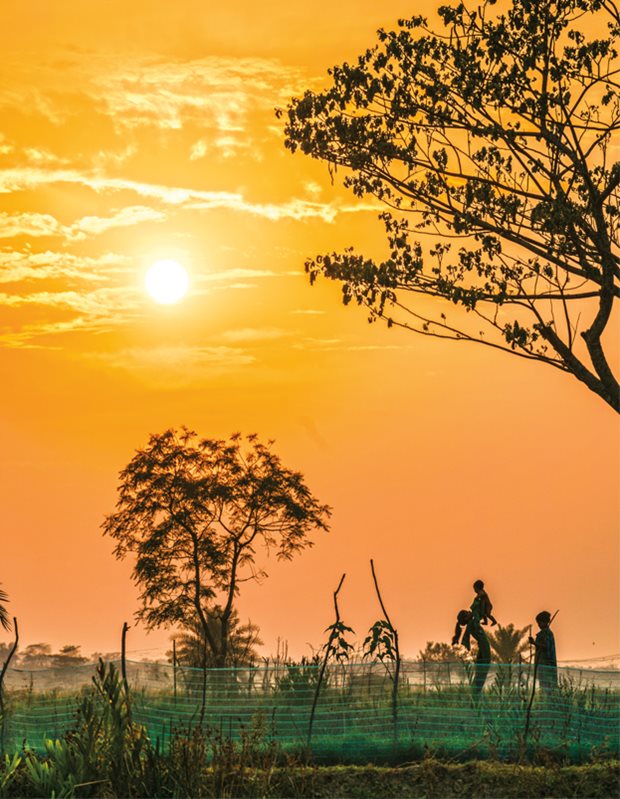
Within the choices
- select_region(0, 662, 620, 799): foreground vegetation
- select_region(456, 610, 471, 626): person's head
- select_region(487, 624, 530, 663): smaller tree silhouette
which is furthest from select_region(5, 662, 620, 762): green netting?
select_region(487, 624, 530, 663): smaller tree silhouette

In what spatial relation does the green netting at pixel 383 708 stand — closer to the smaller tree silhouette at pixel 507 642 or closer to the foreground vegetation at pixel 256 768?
the foreground vegetation at pixel 256 768

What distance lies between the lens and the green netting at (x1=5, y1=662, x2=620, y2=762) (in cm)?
2075

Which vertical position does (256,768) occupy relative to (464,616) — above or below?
below

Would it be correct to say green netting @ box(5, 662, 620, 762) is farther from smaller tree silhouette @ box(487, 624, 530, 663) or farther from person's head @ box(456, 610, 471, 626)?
smaller tree silhouette @ box(487, 624, 530, 663)

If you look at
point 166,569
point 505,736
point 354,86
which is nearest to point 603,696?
point 505,736

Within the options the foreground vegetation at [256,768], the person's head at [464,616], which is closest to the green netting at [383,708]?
the foreground vegetation at [256,768]

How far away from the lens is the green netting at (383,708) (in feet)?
68.1

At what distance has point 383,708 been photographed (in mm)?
21109

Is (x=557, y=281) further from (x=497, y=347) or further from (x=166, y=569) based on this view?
(x=166, y=569)

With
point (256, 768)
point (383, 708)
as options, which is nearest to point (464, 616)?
point (383, 708)

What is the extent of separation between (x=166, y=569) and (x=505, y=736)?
1192 inches

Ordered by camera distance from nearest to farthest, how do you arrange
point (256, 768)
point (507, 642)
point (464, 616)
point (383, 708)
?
point (256, 768) → point (383, 708) → point (464, 616) → point (507, 642)

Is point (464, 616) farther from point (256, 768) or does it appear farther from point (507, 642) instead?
point (507, 642)

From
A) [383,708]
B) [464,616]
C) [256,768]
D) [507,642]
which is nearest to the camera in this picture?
[256,768]
